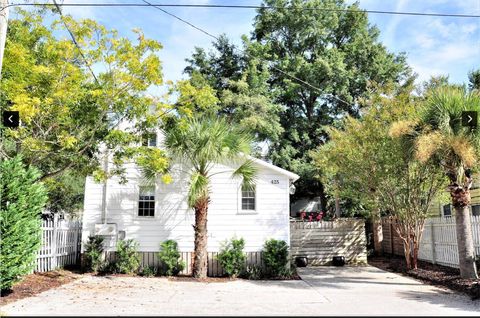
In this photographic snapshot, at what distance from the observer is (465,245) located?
10.7m

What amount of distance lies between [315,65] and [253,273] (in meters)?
14.9

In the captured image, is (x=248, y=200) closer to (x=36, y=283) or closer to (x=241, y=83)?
(x=36, y=283)

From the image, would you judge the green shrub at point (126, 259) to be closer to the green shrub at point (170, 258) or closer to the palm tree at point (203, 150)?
the green shrub at point (170, 258)

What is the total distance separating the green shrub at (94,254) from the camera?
44.4 feet

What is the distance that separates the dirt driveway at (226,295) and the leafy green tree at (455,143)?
153cm

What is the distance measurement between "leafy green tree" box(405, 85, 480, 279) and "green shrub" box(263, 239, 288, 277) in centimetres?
496

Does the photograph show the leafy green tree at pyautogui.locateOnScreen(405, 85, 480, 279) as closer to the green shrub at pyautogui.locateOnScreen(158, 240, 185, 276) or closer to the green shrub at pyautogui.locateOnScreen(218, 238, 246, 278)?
the green shrub at pyautogui.locateOnScreen(218, 238, 246, 278)

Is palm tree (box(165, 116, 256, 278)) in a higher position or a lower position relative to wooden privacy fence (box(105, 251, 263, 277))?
higher

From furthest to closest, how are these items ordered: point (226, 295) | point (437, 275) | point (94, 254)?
1. point (94, 254)
2. point (437, 275)
3. point (226, 295)

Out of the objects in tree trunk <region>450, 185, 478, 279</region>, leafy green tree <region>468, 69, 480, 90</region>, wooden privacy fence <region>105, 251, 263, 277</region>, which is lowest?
wooden privacy fence <region>105, 251, 263, 277</region>

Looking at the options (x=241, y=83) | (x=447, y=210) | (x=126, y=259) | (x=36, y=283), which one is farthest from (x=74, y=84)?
(x=447, y=210)

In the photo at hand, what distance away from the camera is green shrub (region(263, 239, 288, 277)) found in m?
13.3

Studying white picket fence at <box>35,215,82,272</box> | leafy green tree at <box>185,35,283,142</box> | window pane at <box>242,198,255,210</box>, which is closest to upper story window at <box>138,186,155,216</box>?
white picket fence at <box>35,215,82,272</box>

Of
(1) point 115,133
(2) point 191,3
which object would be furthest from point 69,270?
(2) point 191,3
